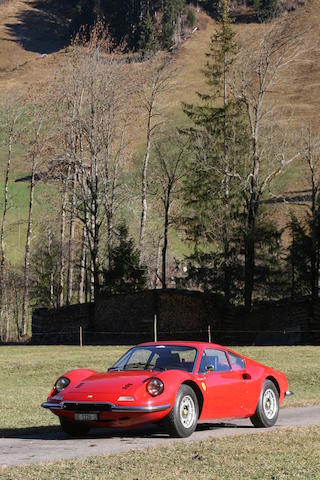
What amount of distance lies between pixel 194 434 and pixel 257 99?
117 feet

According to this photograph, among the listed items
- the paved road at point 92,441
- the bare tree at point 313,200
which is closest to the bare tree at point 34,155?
the bare tree at point 313,200

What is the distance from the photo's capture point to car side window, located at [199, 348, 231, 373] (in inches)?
482

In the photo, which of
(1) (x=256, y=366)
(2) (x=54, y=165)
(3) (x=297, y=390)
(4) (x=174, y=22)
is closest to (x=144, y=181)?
(2) (x=54, y=165)

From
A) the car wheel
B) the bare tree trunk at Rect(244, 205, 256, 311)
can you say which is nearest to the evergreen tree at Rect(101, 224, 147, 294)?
the bare tree trunk at Rect(244, 205, 256, 311)

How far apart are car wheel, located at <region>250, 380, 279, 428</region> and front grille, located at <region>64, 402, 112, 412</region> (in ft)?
9.77

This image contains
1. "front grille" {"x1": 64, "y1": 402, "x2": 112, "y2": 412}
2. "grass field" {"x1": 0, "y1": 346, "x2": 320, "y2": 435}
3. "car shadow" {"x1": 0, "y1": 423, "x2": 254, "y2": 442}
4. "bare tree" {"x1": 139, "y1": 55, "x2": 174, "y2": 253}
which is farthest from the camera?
"bare tree" {"x1": 139, "y1": 55, "x2": 174, "y2": 253}

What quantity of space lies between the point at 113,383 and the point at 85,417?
615 mm

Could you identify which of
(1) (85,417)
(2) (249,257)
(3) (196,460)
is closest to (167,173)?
(2) (249,257)

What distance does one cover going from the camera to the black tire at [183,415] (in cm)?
1119

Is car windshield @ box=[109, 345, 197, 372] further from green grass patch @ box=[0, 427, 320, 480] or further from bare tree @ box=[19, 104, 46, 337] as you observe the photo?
bare tree @ box=[19, 104, 46, 337]

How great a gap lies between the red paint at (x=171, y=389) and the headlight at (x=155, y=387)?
0.05 meters

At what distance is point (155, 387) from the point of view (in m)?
11.1

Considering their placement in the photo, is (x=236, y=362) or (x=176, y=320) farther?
(x=176, y=320)

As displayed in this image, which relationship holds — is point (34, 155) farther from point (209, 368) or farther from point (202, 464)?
point (202, 464)
